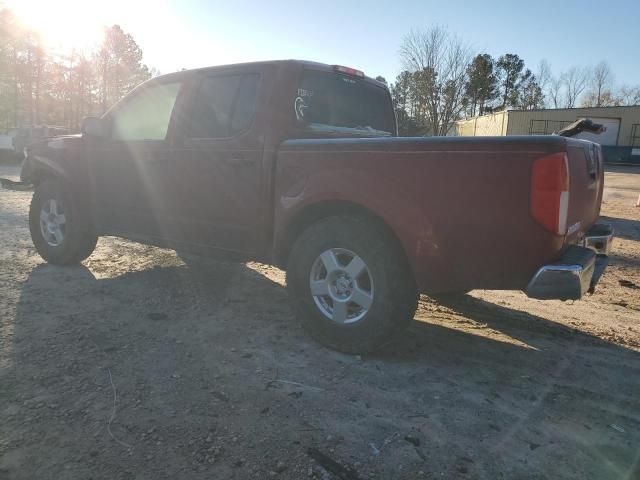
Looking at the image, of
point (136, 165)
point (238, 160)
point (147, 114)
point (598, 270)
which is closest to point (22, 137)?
point (147, 114)

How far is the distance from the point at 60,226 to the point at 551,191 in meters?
4.96

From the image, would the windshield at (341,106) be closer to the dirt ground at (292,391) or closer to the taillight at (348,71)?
the taillight at (348,71)

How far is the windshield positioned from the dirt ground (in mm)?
1661

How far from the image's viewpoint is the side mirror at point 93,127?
16.1 ft

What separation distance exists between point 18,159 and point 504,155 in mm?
27633

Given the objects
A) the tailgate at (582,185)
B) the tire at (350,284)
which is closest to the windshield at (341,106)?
the tire at (350,284)

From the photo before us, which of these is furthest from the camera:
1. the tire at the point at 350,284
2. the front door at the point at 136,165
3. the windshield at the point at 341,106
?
the front door at the point at 136,165

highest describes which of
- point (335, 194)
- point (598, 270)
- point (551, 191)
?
point (551, 191)

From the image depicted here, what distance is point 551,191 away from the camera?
2.60 metres

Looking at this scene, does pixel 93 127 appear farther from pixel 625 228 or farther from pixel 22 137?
pixel 22 137

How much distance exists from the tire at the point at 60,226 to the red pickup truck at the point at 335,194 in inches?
2.0

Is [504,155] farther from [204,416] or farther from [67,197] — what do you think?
[67,197]

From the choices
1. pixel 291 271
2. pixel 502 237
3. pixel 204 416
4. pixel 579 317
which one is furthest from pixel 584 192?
pixel 204 416

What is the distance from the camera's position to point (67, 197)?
5.24 metres
